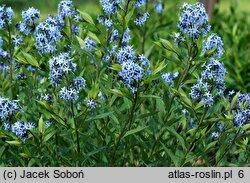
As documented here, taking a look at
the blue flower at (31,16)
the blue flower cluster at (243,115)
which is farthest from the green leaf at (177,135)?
the blue flower at (31,16)

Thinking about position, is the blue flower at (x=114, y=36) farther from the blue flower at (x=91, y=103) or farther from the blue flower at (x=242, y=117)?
the blue flower at (x=242, y=117)

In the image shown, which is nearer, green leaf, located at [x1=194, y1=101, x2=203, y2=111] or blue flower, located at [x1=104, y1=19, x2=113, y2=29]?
green leaf, located at [x1=194, y1=101, x2=203, y2=111]

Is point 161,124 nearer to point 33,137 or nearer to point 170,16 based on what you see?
point 33,137

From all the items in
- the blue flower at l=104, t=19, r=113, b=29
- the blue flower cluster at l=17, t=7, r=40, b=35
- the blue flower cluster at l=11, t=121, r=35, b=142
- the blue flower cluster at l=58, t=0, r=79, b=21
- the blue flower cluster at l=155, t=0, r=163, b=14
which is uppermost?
the blue flower cluster at l=155, t=0, r=163, b=14

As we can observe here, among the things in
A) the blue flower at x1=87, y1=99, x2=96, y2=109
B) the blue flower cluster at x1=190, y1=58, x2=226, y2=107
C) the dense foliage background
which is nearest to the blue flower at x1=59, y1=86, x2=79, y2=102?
the dense foliage background

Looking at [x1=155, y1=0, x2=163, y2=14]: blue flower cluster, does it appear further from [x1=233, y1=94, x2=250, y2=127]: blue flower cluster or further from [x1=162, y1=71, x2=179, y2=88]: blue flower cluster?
[x1=233, y1=94, x2=250, y2=127]: blue flower cluster

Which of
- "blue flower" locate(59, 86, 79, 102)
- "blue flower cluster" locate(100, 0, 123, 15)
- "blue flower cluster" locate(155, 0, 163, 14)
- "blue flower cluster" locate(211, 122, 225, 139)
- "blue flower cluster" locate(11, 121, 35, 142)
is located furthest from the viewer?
"blue flower cluster" locate(155, 0, 163, 14)

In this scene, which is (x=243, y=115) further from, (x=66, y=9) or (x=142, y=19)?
(x=66, y=9)
